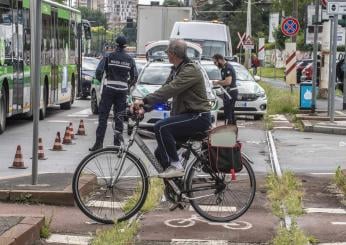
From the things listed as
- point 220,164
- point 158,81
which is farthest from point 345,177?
point 158,81

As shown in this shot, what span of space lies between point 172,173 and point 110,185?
2.05ft

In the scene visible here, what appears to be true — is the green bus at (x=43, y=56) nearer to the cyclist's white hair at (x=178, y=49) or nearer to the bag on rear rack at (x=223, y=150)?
the cyclist's white hair at (x=178, y=49)

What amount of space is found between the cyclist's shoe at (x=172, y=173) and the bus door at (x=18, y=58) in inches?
403

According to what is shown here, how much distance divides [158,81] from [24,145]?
4.08m

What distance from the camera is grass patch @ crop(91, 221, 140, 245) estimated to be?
690 centimetres

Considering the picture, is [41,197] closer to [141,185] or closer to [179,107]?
[141,185]

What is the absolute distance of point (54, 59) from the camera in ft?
72.8

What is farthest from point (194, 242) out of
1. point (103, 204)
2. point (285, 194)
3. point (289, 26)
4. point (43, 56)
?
point (289, 26)

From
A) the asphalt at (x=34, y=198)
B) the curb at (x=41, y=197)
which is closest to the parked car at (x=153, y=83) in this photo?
the asphalt at (x=34, y=198)

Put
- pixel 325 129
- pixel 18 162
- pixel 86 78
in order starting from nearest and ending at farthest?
pixel 18 162 < pixel 325 129 < pixel 86 78

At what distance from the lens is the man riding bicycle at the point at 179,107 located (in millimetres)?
7938

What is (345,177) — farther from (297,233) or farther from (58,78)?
(58,78)

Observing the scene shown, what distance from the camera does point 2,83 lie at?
16.7 meters

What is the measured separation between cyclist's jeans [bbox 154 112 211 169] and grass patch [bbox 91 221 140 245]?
2.42 ft
